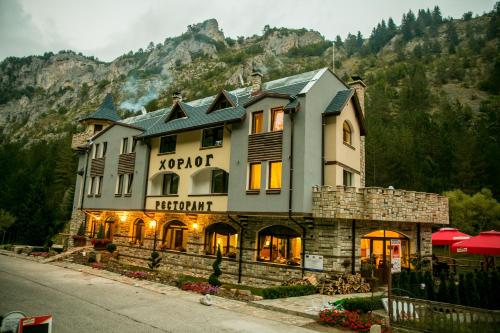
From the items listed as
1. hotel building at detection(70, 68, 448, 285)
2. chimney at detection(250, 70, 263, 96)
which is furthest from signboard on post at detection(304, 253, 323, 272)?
chimney at detection(250, 70, 263, 96)

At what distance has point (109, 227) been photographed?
107 feet

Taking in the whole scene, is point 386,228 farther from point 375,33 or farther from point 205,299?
point 375,33

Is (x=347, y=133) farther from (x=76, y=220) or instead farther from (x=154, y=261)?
(x=76, y=220)

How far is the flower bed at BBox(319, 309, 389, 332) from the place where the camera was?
11.5 m

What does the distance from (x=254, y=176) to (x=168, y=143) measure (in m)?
9.15

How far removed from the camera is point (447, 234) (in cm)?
2331

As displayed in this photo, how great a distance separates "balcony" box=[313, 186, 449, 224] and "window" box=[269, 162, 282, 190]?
2.16 meters

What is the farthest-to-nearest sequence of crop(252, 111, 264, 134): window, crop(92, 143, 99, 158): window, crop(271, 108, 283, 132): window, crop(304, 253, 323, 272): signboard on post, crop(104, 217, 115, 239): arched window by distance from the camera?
crop(92, 143, 99, 158): window
crop(104, 217, 115, 239): arched window
crop(252, 111, 264, 134): window
crop(271, 108, 283, 132): window
crop(304, 253, 323, 272): signboard on post

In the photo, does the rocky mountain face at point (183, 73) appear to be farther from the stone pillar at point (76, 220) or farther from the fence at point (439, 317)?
the fence at point (439, 317)

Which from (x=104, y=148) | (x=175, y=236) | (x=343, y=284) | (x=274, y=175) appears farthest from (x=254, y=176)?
(x=104, y=148)


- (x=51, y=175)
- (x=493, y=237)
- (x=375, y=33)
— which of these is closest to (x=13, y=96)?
(x=51, y=175)

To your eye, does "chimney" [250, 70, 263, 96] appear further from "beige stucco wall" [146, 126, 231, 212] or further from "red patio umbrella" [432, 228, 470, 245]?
"red patio umbrella" [432, 228, 470, 245]

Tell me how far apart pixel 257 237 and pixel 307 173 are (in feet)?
17.2

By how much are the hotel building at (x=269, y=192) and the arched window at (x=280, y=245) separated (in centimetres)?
6
